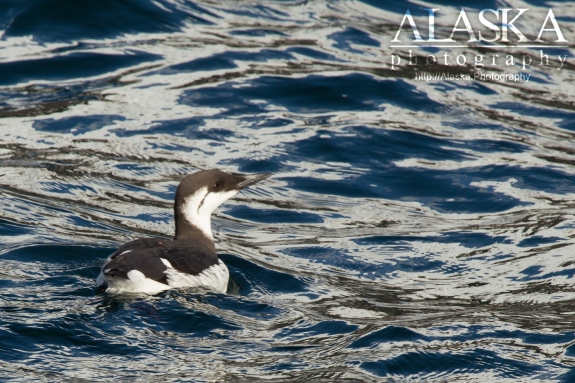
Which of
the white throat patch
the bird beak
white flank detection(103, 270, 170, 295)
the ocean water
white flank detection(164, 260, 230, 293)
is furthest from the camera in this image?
the bird beak

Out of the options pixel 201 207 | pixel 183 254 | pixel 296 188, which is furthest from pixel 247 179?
pixel 296 188

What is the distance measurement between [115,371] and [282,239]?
Result: 3.28 m

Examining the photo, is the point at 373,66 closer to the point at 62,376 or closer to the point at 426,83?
the point at 426,83

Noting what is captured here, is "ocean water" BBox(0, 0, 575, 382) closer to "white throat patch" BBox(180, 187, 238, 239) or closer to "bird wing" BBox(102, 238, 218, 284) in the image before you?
"bird wing" BBox(102, 238, 218, 284)

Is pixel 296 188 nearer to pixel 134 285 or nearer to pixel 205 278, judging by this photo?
pixel 205 278

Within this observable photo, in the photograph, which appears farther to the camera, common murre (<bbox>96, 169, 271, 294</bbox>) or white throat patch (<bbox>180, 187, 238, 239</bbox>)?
white throat patch (<bbox>180, 187, 238, 239</bbox>)

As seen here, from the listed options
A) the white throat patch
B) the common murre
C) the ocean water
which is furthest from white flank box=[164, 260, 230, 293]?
the white throat patch

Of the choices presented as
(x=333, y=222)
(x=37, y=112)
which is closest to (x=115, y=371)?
(x=333, y=222)

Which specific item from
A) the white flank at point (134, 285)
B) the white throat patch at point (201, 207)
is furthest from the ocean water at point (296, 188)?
the white throat patch at point (201, 207)

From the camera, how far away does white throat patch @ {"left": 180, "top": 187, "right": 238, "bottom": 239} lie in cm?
684

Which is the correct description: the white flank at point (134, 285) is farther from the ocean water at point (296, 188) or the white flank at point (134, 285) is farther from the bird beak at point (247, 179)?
the bird beak at point (247, 179)

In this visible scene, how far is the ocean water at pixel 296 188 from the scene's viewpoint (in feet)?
17.1

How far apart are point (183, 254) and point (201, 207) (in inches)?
33.7

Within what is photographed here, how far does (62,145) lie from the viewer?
9.48 metres
